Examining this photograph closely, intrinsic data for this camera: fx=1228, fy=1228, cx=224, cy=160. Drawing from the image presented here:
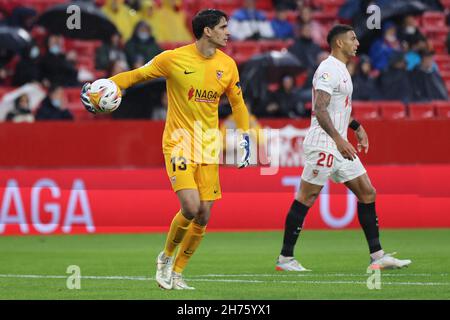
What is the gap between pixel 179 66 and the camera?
11.8 metres

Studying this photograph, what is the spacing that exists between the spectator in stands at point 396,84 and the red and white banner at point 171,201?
425cm

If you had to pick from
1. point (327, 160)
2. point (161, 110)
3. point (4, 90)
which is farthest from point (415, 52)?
point (327, 160)

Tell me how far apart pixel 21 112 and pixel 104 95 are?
974cm

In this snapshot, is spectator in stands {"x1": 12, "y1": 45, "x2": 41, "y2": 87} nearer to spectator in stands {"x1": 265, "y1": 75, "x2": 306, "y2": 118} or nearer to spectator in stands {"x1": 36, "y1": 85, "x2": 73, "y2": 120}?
spectator in stands {"x1": 36, "y1": 85, "x2": 73, "y2": 120}

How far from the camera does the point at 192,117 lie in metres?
11.8

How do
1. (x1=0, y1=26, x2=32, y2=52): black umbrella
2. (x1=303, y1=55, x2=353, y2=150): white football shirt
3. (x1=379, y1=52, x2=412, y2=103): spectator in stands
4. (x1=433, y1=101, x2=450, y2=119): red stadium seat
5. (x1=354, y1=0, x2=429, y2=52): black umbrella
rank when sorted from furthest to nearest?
(x1=354, y1=0, x2=429, y2=52): black umbrella → (x1=379, y1=52, x2=412, y2=103): spectator in stands → (x1=0, y1=26, x2=32, y2=52): black umbrella → (x1=433, y1=101, x2=450, y2=119): red stadium seat → (x1=303, y1=55, x2=353, y2=150): white football shirt

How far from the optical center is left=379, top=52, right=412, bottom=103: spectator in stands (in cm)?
2361

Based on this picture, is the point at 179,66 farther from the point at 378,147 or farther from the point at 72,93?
the point at 72,93

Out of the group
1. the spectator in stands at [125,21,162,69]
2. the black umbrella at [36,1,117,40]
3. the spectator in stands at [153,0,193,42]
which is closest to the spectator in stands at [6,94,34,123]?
the spectator in stands at [125,21,162,69]

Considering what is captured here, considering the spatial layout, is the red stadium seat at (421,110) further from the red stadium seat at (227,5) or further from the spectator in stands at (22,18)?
the spectator in stands at (22,18)

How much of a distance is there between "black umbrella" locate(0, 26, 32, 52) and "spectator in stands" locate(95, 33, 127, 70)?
4.59ft

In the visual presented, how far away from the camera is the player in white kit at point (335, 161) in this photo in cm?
1338
